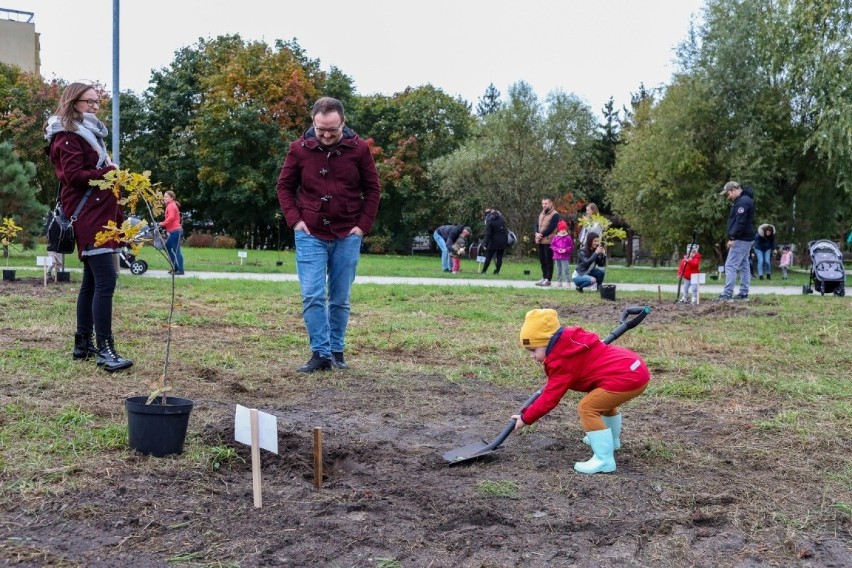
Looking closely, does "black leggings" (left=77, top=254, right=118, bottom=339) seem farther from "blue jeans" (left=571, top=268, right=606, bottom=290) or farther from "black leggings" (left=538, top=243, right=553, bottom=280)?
"black leggings" (left=538, top=243, right=553, bottom=280)

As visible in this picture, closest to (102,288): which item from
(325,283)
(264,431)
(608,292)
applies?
(325,283)

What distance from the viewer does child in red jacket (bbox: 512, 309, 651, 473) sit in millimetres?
4484

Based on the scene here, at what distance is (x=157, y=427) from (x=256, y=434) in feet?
2.52

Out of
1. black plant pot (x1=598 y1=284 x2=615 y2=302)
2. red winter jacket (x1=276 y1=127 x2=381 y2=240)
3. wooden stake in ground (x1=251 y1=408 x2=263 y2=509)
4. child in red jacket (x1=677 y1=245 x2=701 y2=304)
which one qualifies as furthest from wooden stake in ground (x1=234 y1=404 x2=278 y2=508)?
black plant pot (x1=598 y1=284 x2=615 y2=302)

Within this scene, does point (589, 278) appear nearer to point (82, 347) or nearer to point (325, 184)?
point (325, 184)

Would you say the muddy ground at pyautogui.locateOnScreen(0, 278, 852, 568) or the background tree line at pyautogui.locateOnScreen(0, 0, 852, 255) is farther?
the background tree line at pyautogui.locateOnScreen(0, 0, 852, 255)

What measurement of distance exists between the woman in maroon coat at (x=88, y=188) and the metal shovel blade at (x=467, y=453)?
3053mm

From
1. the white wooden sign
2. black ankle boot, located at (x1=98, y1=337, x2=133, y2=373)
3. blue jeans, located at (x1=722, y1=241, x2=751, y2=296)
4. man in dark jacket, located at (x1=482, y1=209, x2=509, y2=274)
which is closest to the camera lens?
the white wooden sign

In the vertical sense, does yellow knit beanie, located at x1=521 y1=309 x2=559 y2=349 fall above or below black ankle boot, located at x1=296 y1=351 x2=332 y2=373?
above

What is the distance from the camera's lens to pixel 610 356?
15.1ft

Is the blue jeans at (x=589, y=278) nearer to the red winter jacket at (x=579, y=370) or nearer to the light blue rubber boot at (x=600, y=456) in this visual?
the red winter jacket at (x=579, y=370)

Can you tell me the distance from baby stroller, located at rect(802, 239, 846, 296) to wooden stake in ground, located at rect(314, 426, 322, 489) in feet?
51.0

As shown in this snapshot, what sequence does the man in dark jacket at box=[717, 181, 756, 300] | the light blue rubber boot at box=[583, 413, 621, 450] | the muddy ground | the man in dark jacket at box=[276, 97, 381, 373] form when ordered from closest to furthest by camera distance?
the muddy ground → the light blue rubber boot at box=[583, 413, 621, 450] → the man in dark jacket at box=[276, 97, 381, 373] → the man in dark jacket at box=[717, 181, 756, 300]

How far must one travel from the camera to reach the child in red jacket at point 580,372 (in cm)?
448
